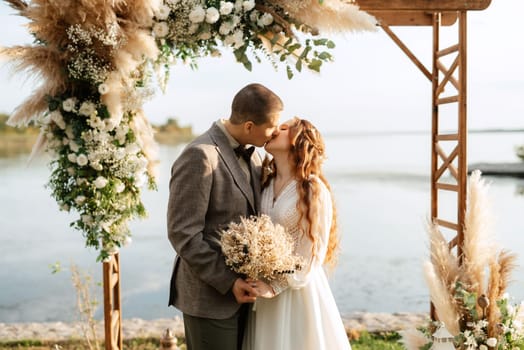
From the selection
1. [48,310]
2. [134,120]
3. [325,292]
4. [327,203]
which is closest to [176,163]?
[134,120]

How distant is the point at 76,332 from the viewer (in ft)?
21.6

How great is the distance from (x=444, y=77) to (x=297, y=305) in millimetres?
2737

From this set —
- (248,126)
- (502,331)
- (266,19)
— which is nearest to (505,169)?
(502,331)

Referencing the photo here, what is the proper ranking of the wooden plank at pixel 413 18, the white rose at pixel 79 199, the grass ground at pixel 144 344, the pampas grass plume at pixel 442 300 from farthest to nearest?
the grass ground at pixel 144 344 < the wooden plank at pixel 413 18 < the pampas grass plume at pixel 442 300 < the white rose at pixel 79 199

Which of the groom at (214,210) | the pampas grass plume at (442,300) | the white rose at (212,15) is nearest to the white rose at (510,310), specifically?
the pampas grass plume at (442,300)

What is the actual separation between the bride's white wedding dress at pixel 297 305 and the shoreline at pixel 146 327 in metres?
3.22

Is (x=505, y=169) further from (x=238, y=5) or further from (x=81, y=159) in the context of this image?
(x=81, y=159)

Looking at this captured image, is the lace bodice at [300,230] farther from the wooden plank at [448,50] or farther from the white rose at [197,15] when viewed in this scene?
the wooden plank at [448,50]

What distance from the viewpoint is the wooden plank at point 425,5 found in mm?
4570

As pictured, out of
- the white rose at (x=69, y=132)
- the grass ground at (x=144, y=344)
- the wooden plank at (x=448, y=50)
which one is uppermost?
the wooden plank at (x=448, y=50)

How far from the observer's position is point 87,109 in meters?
3.34

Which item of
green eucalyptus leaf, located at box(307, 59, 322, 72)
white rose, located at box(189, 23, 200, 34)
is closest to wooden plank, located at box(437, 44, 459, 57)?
green eucalyptus leaf, located at box(307, 59, 322, 72)

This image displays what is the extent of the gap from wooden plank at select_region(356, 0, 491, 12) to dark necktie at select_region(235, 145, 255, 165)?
6.05ft

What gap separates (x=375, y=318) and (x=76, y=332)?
3.40 meters
